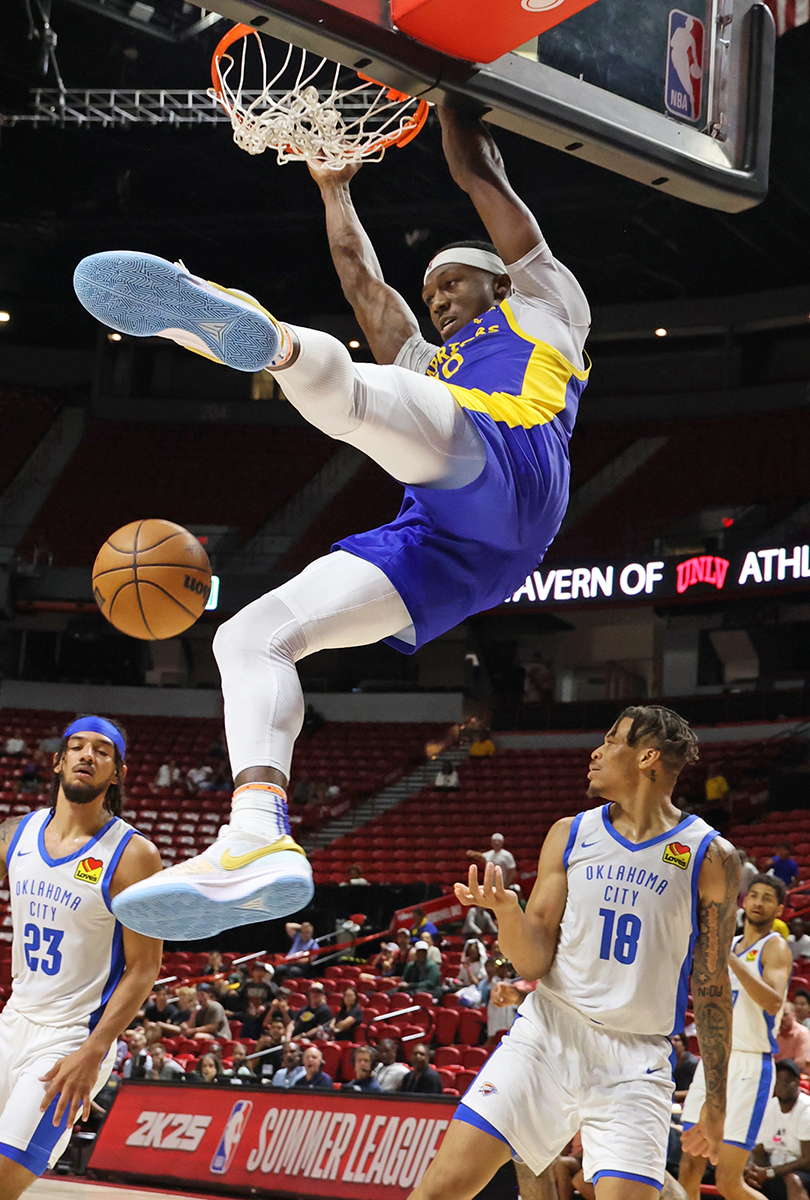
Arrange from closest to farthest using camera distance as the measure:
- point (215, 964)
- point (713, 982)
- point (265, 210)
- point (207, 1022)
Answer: point (713, 982) < point (207, 1022) < point (215, 964) < point (265, 210)

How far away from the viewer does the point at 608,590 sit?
21.2 meters

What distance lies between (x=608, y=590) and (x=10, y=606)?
34.2 ft

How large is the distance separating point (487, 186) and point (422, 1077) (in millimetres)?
6692

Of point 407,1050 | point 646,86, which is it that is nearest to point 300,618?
point 646,86

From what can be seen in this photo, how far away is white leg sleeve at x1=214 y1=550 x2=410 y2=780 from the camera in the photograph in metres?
3.20

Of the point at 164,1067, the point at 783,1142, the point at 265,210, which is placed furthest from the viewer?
the point at 265,210

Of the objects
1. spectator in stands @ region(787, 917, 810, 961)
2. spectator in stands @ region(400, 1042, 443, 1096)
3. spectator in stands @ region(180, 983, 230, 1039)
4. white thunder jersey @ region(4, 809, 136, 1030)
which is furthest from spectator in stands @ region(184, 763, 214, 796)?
white thunder jersey @ region(4, 809, 136, 1030)

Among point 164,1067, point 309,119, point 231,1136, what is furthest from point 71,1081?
point 164,1067

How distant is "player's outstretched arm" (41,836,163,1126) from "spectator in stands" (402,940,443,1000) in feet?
26.1

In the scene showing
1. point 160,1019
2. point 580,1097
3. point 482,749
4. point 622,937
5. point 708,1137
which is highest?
point 482,749

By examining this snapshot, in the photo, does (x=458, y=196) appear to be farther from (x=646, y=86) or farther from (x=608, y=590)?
(x=646, y=86)

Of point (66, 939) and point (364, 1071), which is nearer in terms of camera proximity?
point (66, 939)

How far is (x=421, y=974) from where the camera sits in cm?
1216

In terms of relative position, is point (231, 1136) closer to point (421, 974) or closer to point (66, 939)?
point (421, 974)
